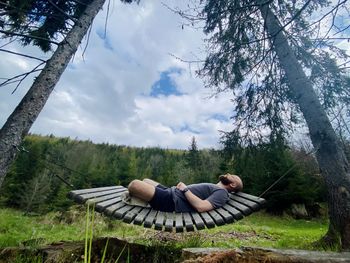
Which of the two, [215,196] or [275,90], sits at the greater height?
[275,90]

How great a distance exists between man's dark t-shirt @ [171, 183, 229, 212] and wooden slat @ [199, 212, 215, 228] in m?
0.21

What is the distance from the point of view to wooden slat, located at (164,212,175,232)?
2.70m

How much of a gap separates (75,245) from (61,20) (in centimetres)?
389

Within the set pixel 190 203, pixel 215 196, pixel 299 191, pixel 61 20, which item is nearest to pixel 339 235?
pixel 215 196

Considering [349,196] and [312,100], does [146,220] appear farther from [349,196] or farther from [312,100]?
[312,100]

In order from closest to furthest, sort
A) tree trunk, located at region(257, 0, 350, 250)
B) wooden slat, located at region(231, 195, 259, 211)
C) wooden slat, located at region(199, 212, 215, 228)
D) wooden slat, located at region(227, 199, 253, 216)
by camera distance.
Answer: wooden slat, located at region(199, 212, 215, 228)
wooden slat, located at region(227, 199, 253, 216)
wooden slat, located at region(231, 195, 259, 211)
tree trunk, located at region(257, 0, 350, 250)

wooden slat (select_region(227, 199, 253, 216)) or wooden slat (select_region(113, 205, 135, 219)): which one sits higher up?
wooden slat (select_region(227, 199, 253, 216))

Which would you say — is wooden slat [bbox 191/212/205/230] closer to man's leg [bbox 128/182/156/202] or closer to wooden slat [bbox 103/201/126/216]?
man's leg [bbox 128/182/156/202]

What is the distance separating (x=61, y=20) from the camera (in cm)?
511

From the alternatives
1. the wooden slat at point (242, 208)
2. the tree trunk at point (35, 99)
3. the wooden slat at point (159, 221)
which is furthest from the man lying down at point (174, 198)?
the tree trunk at point (35, 99)

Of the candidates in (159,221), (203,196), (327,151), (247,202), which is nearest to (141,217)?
(159,221)

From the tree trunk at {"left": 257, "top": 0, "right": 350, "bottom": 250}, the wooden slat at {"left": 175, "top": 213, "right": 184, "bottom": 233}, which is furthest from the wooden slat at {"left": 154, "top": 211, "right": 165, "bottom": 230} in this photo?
the tree trunk at {"left": 257, "top": 0, "right": 350, "bottom": 250}

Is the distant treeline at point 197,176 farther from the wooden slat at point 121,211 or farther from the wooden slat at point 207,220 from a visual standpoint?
A: the wooden slat at point 207,220

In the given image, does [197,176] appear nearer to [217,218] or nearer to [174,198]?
[174,198]
